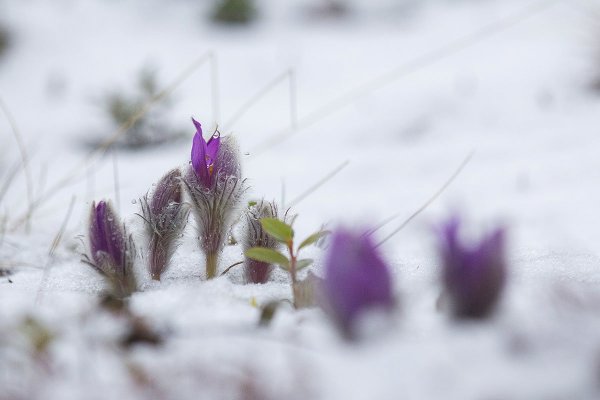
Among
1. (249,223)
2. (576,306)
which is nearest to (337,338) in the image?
(576,306)

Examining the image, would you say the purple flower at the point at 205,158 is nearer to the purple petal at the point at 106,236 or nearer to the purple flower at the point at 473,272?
the purple petal at the point at 106,236

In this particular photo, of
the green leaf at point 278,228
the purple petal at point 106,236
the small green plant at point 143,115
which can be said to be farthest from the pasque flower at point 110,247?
the small green plant at point 143,115

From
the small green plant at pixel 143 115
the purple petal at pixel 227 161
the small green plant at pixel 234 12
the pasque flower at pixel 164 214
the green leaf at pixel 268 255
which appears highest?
the small green plant at pixel 234 12

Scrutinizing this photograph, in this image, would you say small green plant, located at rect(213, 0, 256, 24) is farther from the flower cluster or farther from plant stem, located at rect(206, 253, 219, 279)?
plant stem, located at rect(206, 253, 219, 279)

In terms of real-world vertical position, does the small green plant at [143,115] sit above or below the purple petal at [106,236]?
above

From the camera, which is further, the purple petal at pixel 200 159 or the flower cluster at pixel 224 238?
the purple petal at pixel 200 159

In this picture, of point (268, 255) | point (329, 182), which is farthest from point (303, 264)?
point (329, 182)

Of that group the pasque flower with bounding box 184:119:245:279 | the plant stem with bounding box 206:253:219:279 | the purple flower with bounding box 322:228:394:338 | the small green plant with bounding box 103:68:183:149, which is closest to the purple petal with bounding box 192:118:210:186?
the pasque flower with bounding box 184:119:245:279

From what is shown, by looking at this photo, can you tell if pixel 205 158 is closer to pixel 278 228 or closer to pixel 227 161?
pixel 227 161
